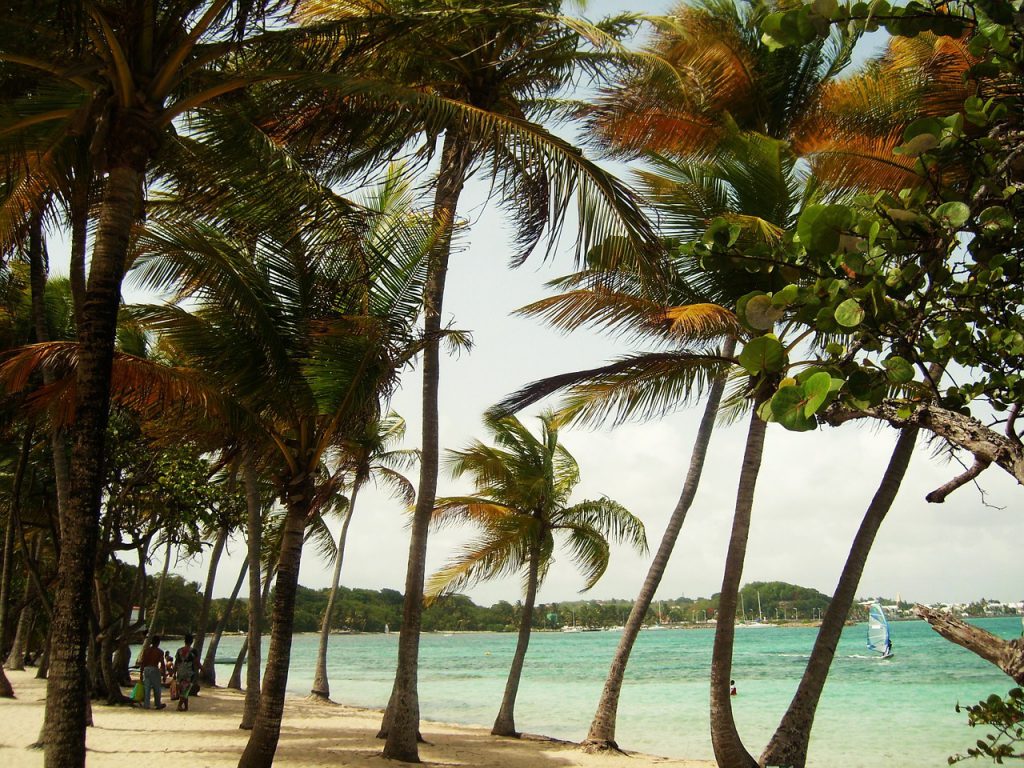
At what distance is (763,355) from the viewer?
164 centimetres

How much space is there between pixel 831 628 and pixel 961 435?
7458 mm

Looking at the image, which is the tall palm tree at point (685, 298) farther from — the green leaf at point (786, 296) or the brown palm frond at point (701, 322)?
the green leaf at point (786, 296)

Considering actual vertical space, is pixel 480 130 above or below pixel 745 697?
above

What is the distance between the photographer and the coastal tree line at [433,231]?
81.4 inches

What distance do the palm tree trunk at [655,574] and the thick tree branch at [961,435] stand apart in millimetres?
9549

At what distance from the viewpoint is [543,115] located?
39.0 feet

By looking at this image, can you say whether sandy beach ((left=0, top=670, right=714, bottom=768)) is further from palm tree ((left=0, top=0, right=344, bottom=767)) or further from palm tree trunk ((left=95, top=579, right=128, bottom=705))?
palm tree ((left=0, top=0, right=344, bottom=767))

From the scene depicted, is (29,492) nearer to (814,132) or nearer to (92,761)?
(92,761)

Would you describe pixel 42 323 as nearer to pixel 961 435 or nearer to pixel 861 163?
pixel 861 163

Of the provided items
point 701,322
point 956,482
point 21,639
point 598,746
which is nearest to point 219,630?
point 21,639

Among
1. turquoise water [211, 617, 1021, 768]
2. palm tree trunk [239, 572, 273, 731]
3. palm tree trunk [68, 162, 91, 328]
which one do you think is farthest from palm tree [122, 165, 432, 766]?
turquoise water [211, 617, 1021, 768]

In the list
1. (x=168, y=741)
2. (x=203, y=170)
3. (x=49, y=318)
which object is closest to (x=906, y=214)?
(x=203, y=170)

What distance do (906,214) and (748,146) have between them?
7.69 meters

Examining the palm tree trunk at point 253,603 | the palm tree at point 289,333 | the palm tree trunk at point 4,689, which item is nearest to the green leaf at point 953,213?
the palm tree at point 289,333
